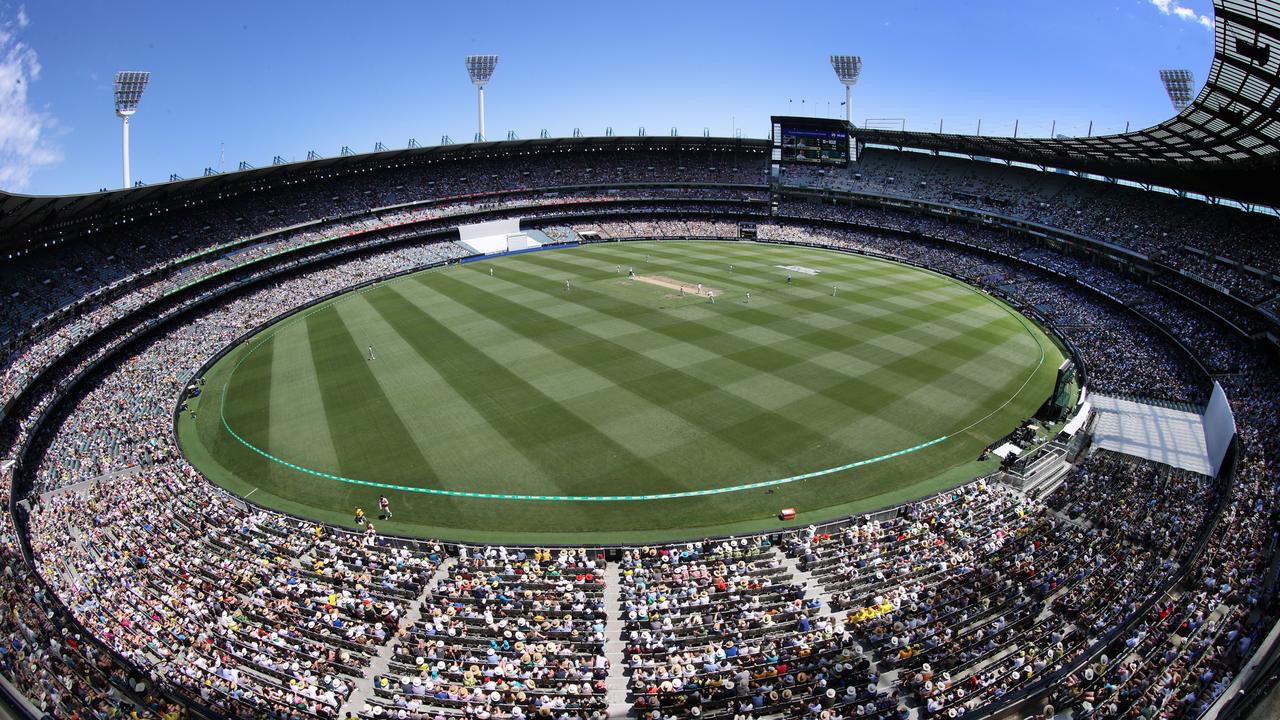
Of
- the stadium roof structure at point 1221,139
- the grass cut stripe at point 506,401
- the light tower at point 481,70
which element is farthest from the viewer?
the light tower at point 481,70

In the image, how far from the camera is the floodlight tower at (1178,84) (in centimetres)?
7381

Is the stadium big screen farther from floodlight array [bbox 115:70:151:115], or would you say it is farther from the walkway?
the walkway

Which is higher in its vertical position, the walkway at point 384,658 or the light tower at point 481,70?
the light tower at point 481,70

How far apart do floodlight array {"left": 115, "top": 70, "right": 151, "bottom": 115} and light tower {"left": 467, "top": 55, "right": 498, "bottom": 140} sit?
3870cm

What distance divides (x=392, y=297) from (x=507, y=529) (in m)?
42.8

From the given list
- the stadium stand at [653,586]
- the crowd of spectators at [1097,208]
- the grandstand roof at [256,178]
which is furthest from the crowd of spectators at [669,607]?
the crowd of spectators at [1097,208]

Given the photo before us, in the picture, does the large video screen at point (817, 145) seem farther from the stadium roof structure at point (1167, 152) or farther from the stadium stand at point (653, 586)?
the stadium stand at point (653, 586)

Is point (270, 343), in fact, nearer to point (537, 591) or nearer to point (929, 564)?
point (537, 591)

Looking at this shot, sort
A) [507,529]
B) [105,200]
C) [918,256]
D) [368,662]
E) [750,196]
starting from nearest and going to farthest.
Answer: [368,662], [507,529], [105,200], [918,256], [750,196]

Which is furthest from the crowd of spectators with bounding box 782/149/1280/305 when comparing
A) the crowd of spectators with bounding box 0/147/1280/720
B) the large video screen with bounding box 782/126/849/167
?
the crowd of spectators with bounding box 0/147/1280/720

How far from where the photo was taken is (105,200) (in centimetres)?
4862

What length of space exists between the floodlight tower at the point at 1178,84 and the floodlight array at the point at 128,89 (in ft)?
359

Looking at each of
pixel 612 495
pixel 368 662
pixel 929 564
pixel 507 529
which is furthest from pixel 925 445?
pixel 368 662

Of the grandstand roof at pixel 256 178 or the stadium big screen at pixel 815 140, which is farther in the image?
the stadium big screen at pixel 815 140
